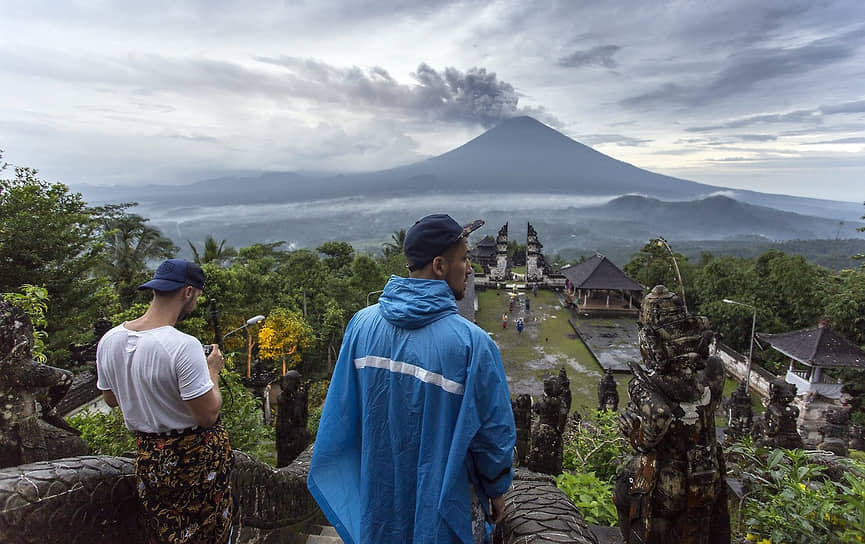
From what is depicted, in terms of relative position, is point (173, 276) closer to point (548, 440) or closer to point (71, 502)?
point (71, 502)

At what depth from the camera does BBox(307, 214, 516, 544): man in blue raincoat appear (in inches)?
64.1

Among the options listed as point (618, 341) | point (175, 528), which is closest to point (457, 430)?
point (175, 528)

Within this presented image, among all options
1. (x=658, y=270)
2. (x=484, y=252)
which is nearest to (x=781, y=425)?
(x=658, y=270)

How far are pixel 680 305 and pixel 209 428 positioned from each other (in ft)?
7.86

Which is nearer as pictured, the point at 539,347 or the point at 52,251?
the point at 52,251

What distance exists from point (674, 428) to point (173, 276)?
8.24 feet

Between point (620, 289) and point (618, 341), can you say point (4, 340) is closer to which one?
point (618, 341)

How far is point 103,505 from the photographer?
74.0 inches

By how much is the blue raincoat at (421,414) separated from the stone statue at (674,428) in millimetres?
784

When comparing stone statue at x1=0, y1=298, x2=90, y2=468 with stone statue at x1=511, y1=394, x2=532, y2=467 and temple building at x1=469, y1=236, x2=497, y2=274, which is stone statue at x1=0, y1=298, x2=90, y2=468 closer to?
stone statue at x1=511, y1=394, x2=532, y2=467

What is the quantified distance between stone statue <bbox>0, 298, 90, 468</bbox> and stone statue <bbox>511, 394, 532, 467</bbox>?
3.71 meters

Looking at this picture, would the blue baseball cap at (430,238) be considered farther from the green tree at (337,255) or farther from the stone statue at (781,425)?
the green tree at (337,255)

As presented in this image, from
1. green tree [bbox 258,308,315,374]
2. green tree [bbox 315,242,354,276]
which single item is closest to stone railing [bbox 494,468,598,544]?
green tree [bbox 258,308,315,374]

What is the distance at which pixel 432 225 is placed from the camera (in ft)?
5.87
